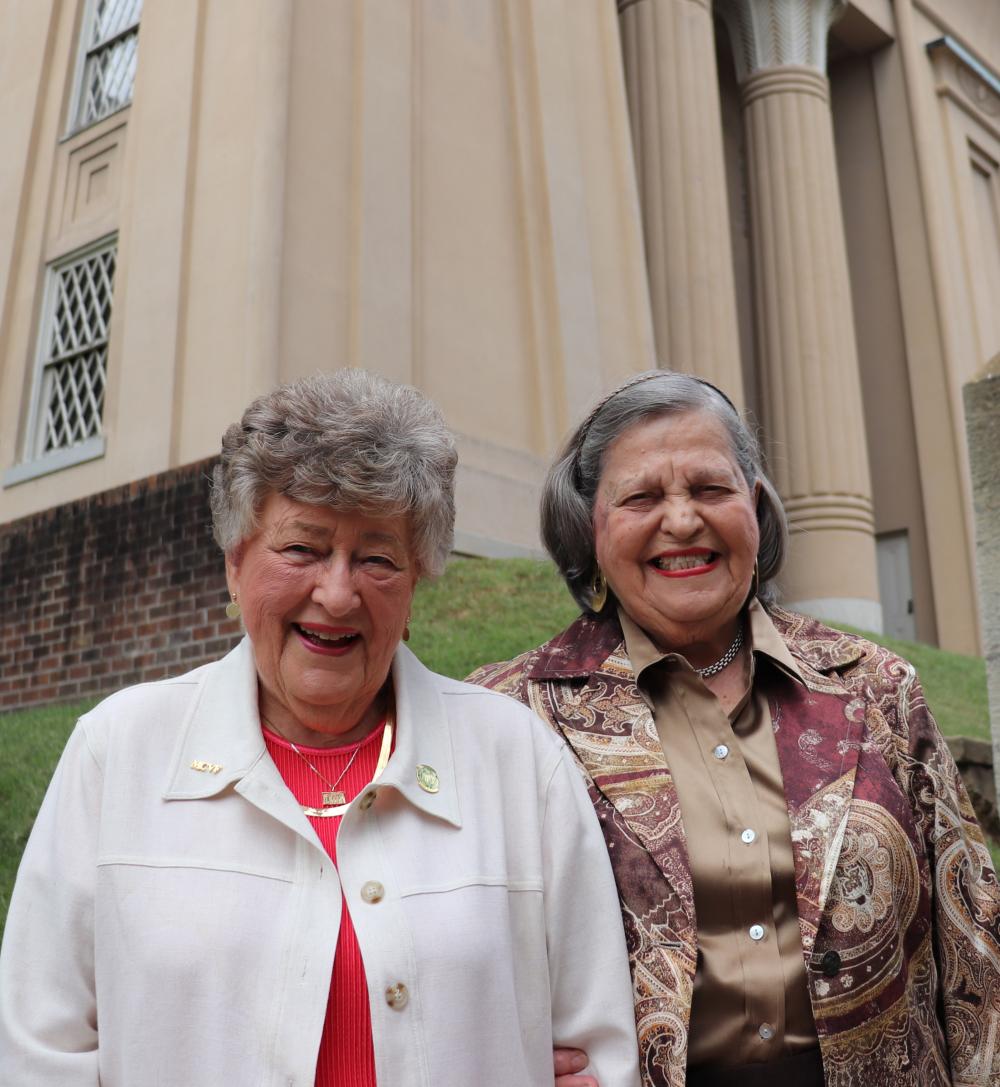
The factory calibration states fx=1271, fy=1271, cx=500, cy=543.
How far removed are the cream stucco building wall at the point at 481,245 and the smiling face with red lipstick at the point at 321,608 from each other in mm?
4122

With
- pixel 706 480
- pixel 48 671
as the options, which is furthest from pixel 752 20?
pixel 706 480

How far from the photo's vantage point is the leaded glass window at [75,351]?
965 centimetres

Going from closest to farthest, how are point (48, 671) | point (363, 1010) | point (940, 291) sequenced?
point (363, 1010) < point (48, 671) < point (940, 291)

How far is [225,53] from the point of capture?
29.8ft

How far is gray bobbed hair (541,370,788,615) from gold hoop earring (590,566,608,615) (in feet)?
0.04

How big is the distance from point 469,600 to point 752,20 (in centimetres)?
973

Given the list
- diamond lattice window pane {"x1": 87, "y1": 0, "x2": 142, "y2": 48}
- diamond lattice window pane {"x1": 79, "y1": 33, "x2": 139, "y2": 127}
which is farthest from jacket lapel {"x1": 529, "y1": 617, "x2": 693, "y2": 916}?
diamond lattice window pane {"x1": 87, "y1": 0, "x2": 142, "y2": 48}

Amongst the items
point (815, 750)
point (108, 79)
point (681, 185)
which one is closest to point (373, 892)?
point (815, 750)

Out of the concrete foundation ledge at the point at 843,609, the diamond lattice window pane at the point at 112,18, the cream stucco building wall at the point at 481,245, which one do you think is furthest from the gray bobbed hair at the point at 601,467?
the concrete foundation ledge at the point at 843,609

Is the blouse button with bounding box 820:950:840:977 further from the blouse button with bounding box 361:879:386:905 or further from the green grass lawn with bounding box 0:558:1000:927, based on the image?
the green grass lawn with bounding box 0:558:1000:927

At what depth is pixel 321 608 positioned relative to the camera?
2166 millimetres

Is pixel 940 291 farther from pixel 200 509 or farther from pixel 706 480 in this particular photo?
pixel 706 480

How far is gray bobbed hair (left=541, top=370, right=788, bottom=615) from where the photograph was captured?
8.95 feet

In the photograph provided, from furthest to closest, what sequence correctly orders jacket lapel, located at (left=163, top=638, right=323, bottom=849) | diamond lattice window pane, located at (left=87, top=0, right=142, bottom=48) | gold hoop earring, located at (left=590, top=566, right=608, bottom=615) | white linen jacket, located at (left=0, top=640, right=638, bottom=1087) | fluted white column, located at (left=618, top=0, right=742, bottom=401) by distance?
fluted white column, located at (left=618, top=0, right=742, bottom=401), diamond lattice window pane, located at (left=87, top=0, right=142, bottom=48), gold hoop earring, located at (left=590, top=566, right=608, bottom=615), jacket lapel, located at (left=163, top=638, right=323, bottom=849), white linen jacket, located at (left=0, top=640, right=638, bottom=1087)
